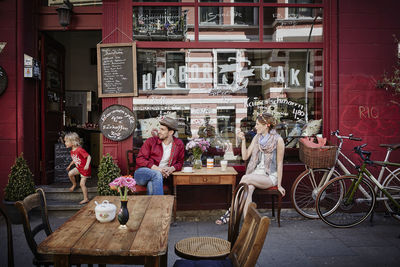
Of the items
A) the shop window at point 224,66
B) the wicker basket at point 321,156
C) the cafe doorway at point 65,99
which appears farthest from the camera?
the cafe doorway at point 65,99

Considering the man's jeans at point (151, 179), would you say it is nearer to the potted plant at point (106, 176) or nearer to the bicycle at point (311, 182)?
the potted plant at point (106, 176)

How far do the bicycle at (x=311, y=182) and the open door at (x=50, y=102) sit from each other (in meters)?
4.43

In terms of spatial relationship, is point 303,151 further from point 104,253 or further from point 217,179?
point 104,253

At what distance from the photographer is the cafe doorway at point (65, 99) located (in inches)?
254

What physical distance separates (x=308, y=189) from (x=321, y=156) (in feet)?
2.67

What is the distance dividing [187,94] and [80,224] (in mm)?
3973

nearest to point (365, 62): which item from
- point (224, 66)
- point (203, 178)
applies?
point (224, 66)

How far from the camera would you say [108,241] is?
2.16m

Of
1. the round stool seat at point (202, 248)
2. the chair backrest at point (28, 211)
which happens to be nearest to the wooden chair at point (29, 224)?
the chair backrest at point (28, 211)

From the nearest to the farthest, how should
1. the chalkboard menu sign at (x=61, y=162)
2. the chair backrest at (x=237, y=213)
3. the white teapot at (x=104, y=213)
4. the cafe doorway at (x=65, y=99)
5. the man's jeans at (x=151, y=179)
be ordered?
the white teapot at (x=104, y=213), the chair backrest at (x=237, y=213), the man's jeans at (x=151, y=179), the cafe doorway at (x=65, y=99), the chalkboard menu sign at (x=61, y=162)

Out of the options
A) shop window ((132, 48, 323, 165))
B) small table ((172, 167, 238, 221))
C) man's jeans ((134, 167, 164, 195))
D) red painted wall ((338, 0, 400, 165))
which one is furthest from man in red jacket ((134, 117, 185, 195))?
red painted wall ((338, 0, 400, 165))

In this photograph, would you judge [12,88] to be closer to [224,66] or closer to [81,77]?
[224,66]

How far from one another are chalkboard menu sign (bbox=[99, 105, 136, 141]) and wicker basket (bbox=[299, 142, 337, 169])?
2.83 meters

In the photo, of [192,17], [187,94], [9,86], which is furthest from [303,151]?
[9,86]
